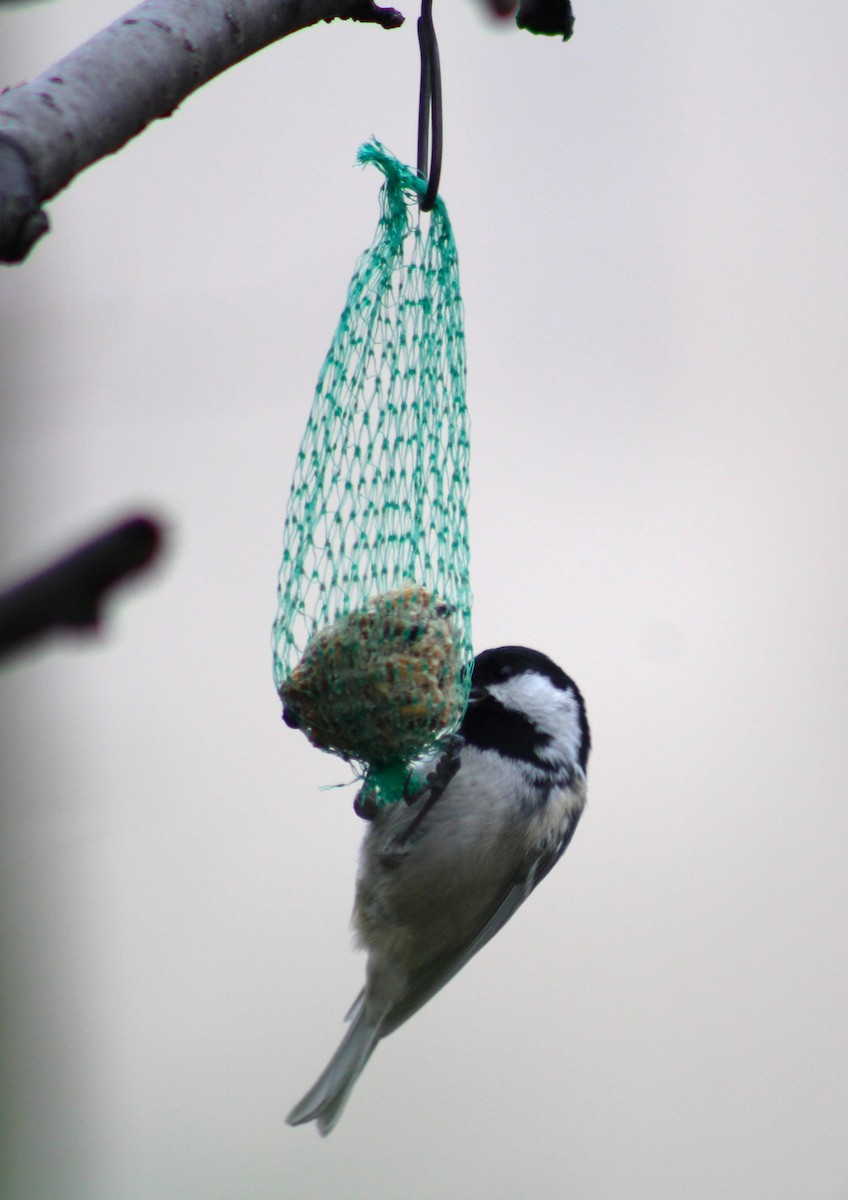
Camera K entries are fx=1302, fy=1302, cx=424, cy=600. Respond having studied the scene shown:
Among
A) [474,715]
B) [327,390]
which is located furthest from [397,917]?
[327,390]

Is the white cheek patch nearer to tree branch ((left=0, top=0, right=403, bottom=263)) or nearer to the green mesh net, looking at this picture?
the green mesh net

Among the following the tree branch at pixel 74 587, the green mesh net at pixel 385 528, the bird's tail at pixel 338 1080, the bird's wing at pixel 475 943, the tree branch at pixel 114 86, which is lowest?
the bird's tail at pixel 338 1080

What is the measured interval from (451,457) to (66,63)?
1.03m

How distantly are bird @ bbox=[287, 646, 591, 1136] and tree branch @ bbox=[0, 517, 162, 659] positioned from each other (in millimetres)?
1699

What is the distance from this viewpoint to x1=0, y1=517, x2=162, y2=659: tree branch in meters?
0.41

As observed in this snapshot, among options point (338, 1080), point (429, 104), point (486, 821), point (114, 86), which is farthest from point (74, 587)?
point (338, 1080)

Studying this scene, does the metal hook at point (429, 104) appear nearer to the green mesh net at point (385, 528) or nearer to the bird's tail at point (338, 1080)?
the green mesh net at point (385, 528)

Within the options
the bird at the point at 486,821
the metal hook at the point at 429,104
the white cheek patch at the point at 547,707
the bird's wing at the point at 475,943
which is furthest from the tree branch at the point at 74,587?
the bird's wing at the point at 475,943

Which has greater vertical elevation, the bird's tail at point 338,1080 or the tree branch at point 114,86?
the tree branch at point 114,86

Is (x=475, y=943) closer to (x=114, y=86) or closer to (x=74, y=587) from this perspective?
(x=114, y=86)

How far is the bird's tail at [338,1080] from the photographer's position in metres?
2.64

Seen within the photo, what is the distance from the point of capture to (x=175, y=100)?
110 cm

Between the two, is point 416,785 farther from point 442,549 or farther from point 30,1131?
point 30,1131

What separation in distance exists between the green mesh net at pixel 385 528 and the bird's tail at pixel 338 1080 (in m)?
0.96
